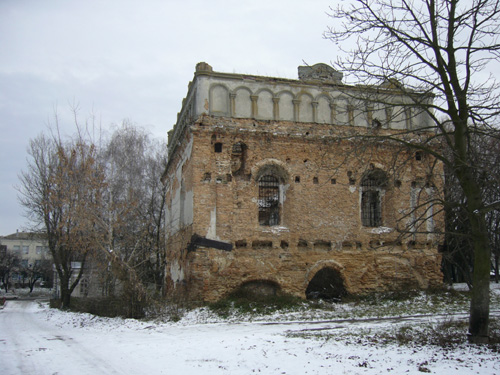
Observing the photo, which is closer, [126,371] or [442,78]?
[126,371]

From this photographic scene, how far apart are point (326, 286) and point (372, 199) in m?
3.76

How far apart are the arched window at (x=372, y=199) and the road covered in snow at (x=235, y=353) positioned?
5589 millimetres

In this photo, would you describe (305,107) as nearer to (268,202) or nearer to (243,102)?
(243,102)

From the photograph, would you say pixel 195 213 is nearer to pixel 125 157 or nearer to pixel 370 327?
pixel 370 327

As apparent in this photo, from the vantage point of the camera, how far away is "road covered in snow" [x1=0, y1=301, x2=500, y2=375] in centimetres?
723

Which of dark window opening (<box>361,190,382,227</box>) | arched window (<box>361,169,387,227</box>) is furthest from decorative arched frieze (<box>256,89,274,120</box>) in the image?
dark window opening (<box>361,190,382,227</box>)

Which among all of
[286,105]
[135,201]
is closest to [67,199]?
[135,201]

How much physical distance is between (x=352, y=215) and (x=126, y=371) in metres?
11.1

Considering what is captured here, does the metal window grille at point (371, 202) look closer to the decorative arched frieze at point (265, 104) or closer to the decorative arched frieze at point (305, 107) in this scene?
the decorative arched frieze at point (305, 107)

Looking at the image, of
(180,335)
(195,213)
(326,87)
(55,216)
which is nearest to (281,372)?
(180,335)

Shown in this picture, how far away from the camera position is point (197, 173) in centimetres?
1552

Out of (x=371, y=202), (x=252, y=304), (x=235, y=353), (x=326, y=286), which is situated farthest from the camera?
(x=371, y=202)

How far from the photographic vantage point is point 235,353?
334 inches

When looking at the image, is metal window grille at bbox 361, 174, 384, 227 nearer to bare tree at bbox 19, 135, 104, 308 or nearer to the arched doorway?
the arched doorway
